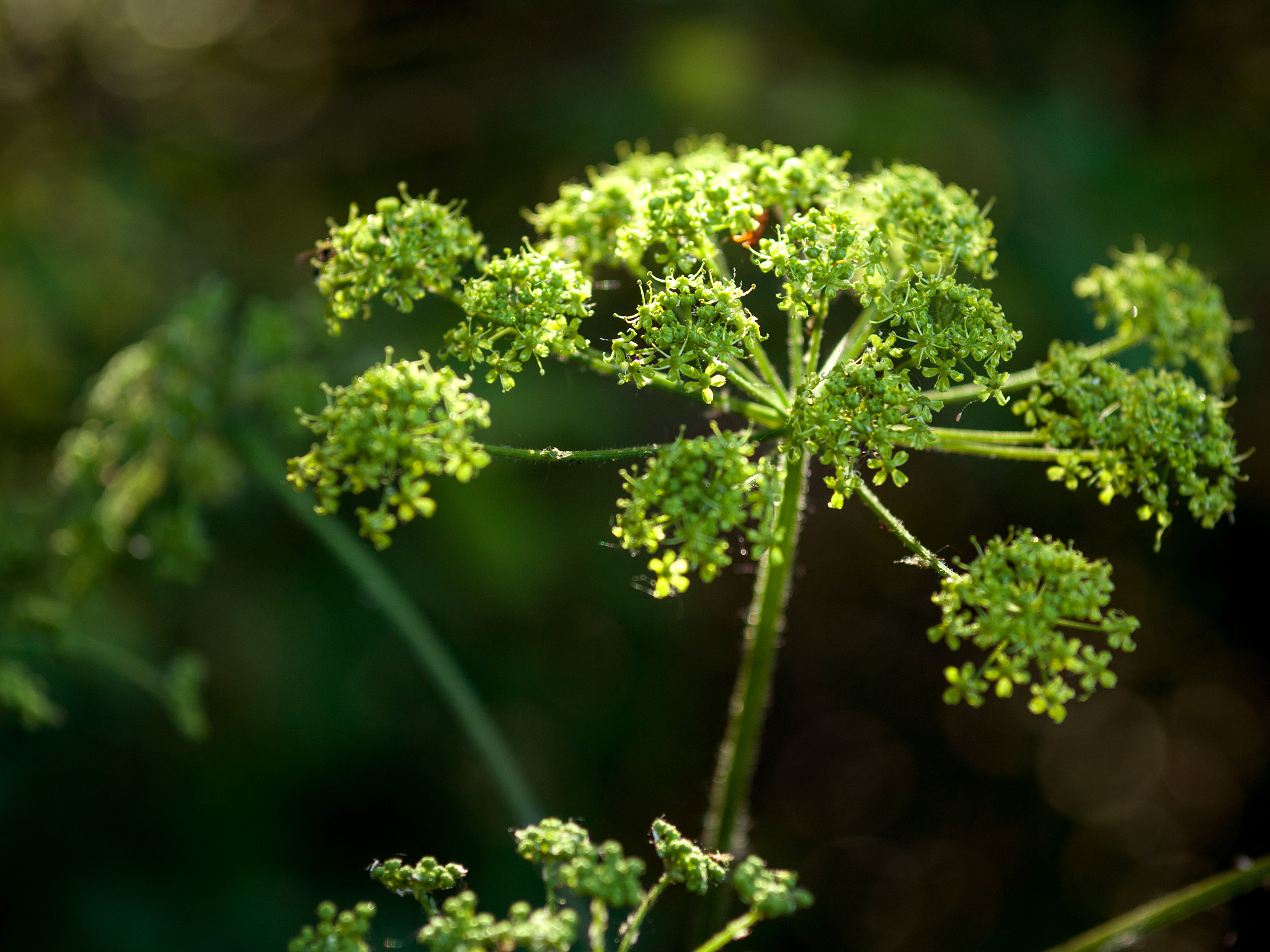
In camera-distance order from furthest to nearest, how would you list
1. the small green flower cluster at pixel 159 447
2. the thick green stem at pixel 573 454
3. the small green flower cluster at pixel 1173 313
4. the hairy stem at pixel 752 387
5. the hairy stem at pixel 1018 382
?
the small green flower cluster at pixel 159 447
the small green flower cluster at pixel 1173 313
the hairy stem at pixel 1018 382
the hairy stem at pixel 752 387
the thick green stem at pixel 573 454

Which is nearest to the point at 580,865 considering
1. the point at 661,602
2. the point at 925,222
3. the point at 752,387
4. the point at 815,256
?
the point at 752,387

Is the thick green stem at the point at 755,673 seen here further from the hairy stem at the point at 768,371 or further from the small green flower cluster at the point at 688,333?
the small green flower cluster at the point at 688,333

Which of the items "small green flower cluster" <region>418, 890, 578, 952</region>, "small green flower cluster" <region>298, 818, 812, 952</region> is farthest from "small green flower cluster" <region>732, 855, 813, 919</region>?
"small green flower cluster" <region>418, 890, 578, 952</region>

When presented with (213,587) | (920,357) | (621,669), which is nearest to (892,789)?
(621,669)

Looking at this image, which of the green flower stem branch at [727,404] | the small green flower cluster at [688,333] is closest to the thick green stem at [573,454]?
the small green flower cluster at [688,333]

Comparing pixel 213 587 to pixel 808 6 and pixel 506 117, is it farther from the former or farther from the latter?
pixel 808 6

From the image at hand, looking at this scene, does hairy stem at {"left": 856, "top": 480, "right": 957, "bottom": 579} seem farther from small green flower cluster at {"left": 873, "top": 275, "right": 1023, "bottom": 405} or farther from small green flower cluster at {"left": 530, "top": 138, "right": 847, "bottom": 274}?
small green flower cluster at {"left": 530, "top": 138, "right": 847, "bottom": 274}

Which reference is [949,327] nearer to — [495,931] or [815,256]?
[815,256]
